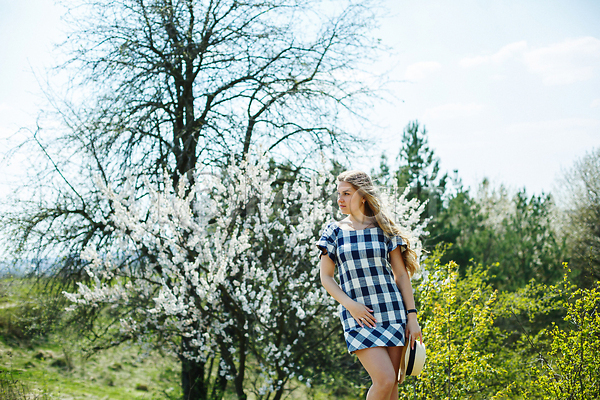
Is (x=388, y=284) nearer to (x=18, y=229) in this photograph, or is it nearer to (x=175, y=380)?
(x=18, y=229)

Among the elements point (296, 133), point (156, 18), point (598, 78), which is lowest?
point (296, 133)

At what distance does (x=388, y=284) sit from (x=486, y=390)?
2.84 meters

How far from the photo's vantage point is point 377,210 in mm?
2084

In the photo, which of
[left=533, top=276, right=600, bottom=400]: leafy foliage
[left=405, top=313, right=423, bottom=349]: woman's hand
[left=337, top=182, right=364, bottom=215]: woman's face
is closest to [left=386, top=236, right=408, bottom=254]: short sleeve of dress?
[left=337, top=182, right=364, bottom=215]: woman's face

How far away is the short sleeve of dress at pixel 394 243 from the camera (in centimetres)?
201

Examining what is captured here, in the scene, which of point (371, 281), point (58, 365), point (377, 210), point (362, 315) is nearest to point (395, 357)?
point (362, 315)

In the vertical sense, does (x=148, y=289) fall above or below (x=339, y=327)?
above

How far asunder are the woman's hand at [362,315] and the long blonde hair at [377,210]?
35 centimetres

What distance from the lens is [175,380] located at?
687 cm

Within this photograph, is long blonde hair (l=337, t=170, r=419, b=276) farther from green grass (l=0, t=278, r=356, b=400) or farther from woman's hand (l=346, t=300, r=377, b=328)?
green grass (l=0, t=278, r=356, b=400)

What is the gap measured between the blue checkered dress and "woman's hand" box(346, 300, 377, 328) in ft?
0.07

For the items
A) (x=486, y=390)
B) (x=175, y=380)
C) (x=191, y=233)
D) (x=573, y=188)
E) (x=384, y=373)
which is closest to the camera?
(x=384, y=373)

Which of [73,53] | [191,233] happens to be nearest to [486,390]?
[191,233]

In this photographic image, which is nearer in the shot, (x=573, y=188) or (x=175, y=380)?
(x=175, y=380)
